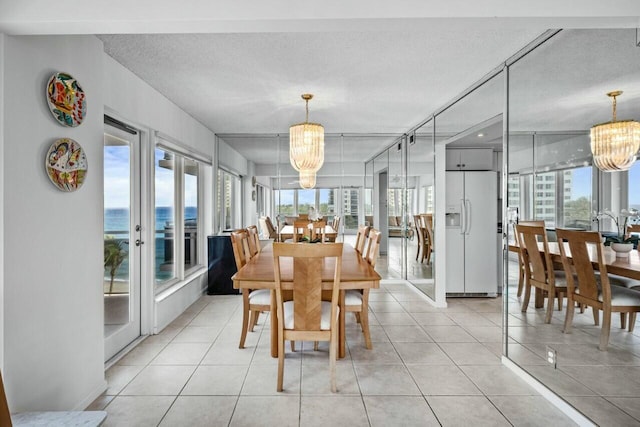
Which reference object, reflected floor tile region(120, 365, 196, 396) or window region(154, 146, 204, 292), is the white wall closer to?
reflected floor tile region(120, 365, 196, 396)

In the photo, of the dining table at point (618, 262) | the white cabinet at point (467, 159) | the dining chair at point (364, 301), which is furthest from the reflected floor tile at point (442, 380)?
the white cabinet at point (467, 159)

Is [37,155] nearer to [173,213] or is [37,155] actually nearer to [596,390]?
[173,213]

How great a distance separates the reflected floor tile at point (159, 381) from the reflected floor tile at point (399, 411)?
1.34 metres

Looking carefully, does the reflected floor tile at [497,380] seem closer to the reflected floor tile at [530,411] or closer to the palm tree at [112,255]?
the reflected floor tile at [530,411]

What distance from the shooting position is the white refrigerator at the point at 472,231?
481 cm

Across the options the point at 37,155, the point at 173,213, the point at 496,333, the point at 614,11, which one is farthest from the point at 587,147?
the point at 173,213

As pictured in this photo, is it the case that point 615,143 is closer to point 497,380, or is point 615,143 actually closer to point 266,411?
point 497,380

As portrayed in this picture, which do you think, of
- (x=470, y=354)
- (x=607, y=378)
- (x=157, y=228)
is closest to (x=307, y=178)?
(x=157, y=228)

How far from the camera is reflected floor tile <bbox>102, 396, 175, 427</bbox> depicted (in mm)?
2066

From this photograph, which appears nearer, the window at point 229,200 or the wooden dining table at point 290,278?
the wooden dining table at point 290,278

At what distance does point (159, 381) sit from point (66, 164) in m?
1.62

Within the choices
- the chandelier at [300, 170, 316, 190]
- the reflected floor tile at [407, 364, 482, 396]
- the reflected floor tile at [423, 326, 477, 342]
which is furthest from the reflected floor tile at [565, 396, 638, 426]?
the chandelier at [300, 170, 316, 190]

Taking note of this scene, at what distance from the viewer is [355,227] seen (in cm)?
837

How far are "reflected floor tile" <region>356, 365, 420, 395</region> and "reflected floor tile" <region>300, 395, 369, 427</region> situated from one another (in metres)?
0.18
